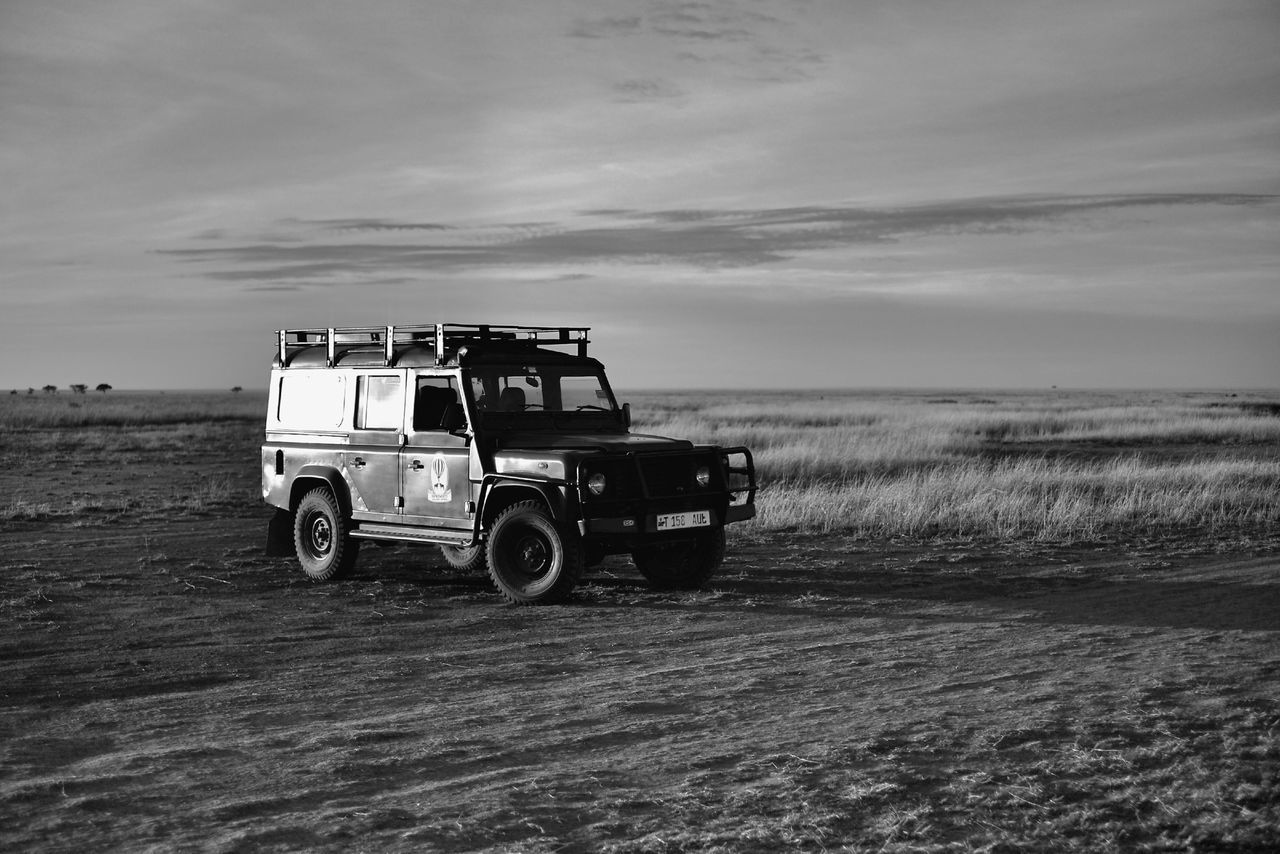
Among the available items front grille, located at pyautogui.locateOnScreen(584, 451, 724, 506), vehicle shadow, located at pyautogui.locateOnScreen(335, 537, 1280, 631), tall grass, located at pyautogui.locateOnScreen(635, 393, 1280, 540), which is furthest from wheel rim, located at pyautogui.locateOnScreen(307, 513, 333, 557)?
tall grass, located at pyautogui.locateOnScreen(635, 393, 1280, 540)

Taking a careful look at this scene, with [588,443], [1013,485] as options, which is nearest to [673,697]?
[588,443]

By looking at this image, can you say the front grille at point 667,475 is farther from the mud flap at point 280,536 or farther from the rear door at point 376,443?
the mud flap at point 280,536

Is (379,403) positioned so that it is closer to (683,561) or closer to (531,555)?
(531,555)

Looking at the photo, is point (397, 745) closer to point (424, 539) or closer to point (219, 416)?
point (424, 539)

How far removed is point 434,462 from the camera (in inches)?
465

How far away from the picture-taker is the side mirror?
11.7 meters

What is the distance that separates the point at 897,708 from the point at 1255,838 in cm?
233

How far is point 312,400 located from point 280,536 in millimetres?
1658

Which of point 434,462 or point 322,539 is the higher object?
point 434,462

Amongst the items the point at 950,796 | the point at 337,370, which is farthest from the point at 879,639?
the point at 337,370

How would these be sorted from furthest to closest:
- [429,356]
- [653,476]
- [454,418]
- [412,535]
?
1. [429,356]
2. [412,535]
3. [454,418]
4. [653,476]

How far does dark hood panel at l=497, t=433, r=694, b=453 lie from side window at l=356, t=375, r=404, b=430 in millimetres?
1260

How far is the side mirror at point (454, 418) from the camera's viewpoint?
1167 centimetres

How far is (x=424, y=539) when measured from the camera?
11.9 metres
